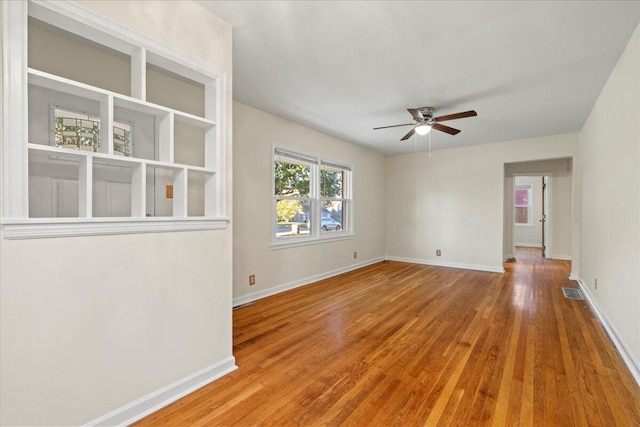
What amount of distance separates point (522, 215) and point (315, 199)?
320 inches

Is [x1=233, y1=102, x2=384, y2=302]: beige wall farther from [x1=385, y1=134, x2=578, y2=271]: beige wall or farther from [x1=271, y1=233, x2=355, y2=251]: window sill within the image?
[x1=385, y1=134, x2=578, y2=271]: beige wall

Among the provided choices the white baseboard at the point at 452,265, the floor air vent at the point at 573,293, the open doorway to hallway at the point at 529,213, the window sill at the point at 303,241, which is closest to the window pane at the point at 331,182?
the window sill at the point at 303,241

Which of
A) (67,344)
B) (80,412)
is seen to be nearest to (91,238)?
(67,344)

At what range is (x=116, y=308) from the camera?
158 centimetres

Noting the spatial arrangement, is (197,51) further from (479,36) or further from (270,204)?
(270,204)

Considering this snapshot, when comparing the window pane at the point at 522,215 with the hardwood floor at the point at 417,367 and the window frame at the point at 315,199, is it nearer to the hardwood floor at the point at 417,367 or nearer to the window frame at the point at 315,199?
the hardwood floor at the point at 417,367

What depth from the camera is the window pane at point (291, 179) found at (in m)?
4.28

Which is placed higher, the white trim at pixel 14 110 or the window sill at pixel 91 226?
the white trim at pixel 14 110

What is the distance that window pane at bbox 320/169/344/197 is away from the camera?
5091 millimetres

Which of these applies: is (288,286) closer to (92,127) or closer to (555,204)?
(92,127)

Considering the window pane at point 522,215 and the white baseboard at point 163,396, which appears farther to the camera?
the window pane at point 522,215

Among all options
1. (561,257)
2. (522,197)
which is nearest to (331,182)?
(561,257)

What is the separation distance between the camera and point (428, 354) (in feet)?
7.90

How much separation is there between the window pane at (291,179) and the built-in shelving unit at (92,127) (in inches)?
67.0
